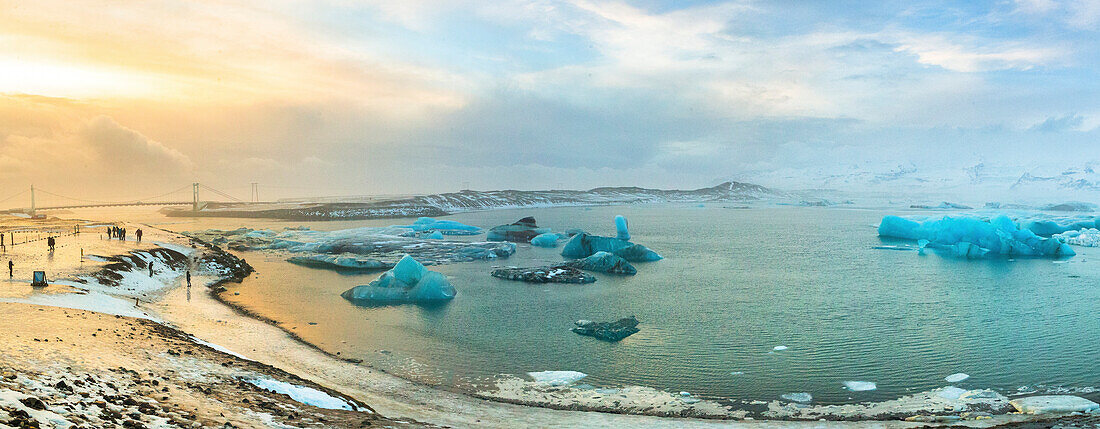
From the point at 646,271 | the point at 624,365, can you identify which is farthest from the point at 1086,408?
the point at 646,271

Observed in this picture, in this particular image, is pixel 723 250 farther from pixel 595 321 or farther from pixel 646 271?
pixel 595 321

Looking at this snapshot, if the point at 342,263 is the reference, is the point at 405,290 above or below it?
above

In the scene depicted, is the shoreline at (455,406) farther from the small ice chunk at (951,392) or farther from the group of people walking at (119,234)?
the group of people walking at (119,234)

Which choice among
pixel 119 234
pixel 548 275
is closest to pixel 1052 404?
pixel 548 275

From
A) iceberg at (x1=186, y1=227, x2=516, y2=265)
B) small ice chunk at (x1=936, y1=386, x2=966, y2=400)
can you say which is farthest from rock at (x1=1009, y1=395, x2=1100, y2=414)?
iceberg at (x1=186, y1=227, x2=516, y2=265)

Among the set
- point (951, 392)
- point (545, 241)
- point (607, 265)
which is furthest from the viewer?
point (545, 241)

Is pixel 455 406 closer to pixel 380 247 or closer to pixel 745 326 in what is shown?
pixel 745 326
